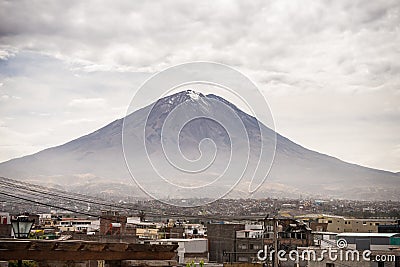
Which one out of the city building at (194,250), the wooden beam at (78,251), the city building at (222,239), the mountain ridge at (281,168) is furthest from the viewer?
the mountain ridge at (281,168)

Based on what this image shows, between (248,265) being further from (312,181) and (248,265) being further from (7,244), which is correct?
(312,181)

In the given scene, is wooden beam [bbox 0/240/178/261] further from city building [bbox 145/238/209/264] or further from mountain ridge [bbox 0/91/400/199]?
mountain ridge [bbox 0/91/400/199]

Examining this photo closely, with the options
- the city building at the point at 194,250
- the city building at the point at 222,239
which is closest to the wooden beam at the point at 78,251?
the city building at the point at 194,250

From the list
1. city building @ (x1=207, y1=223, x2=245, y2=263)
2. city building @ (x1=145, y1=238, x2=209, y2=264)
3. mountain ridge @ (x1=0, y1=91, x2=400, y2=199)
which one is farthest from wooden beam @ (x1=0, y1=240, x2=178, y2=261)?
mountain ridge @ (x1=0, y1=91, x2=400, y2=199)

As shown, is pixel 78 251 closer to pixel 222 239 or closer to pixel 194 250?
pixel 194 250

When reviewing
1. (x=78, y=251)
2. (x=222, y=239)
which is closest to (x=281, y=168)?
(x=222, y=239)

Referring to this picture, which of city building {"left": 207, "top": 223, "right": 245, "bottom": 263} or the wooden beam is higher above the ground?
the wooden beam

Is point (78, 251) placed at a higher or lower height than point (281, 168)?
lower

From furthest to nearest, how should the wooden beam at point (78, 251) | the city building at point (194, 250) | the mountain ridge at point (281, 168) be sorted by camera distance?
the mountain ridge at point (281, 168) → the city building at point (194, 250) → the wooden beam at point (78, 251)

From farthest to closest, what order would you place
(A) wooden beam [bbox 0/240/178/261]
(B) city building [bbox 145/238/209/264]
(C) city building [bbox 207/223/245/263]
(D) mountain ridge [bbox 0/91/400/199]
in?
(D) mountain ridge [bbox 0/91/400/199], (C) city building [bbox 207/223/245/263], (B) city building [bbox 145/238/209/264], (A) wooden beam [bbox 0/240/178/261]

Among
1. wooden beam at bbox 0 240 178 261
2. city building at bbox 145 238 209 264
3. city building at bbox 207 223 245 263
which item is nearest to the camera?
wooden beam at bbox 0 240 178 261

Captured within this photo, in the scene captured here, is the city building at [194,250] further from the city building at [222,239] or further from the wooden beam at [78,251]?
the wooden beam at [78,251]
